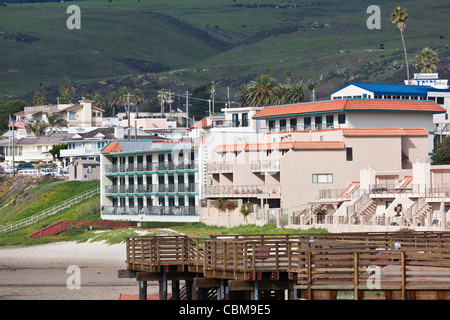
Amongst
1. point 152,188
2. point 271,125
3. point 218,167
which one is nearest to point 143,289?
point 218,167

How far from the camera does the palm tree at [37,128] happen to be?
570ft

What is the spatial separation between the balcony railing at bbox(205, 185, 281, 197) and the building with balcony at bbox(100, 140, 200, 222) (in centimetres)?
271

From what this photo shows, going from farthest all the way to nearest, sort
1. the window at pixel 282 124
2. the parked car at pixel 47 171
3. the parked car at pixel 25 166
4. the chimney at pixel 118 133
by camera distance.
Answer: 1. the parked car at pixel 25 166
2. the parked car at pixel 47 171
3. the chimney at pixel 118 133
4. the window at pixel 282 124

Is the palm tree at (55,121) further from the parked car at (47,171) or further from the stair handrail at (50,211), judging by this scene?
the stair handrail at (50,211)

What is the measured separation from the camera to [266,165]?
292ft

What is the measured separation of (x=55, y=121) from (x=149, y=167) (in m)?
84.7

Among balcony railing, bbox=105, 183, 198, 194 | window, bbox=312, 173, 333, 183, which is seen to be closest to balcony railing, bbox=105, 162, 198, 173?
balcony railing, bbox=105, 183, 198, 194

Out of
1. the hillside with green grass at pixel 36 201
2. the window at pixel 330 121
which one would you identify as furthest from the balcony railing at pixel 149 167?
the window at pixel 330 121

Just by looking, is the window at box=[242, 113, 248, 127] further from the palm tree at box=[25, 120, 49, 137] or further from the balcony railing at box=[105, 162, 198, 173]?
the palm tree at box=[25, 120, 49, 137]

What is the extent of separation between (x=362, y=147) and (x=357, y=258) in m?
61.1

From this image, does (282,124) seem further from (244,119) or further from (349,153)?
(349,153)

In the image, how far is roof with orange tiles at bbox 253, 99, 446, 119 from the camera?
97.3 metres

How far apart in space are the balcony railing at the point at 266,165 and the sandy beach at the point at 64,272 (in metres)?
14.8

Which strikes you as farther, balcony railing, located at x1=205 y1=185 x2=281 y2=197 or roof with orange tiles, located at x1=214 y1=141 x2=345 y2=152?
roof with orange tiles, located at x1=214 y1=141 x2=345 y2=152
